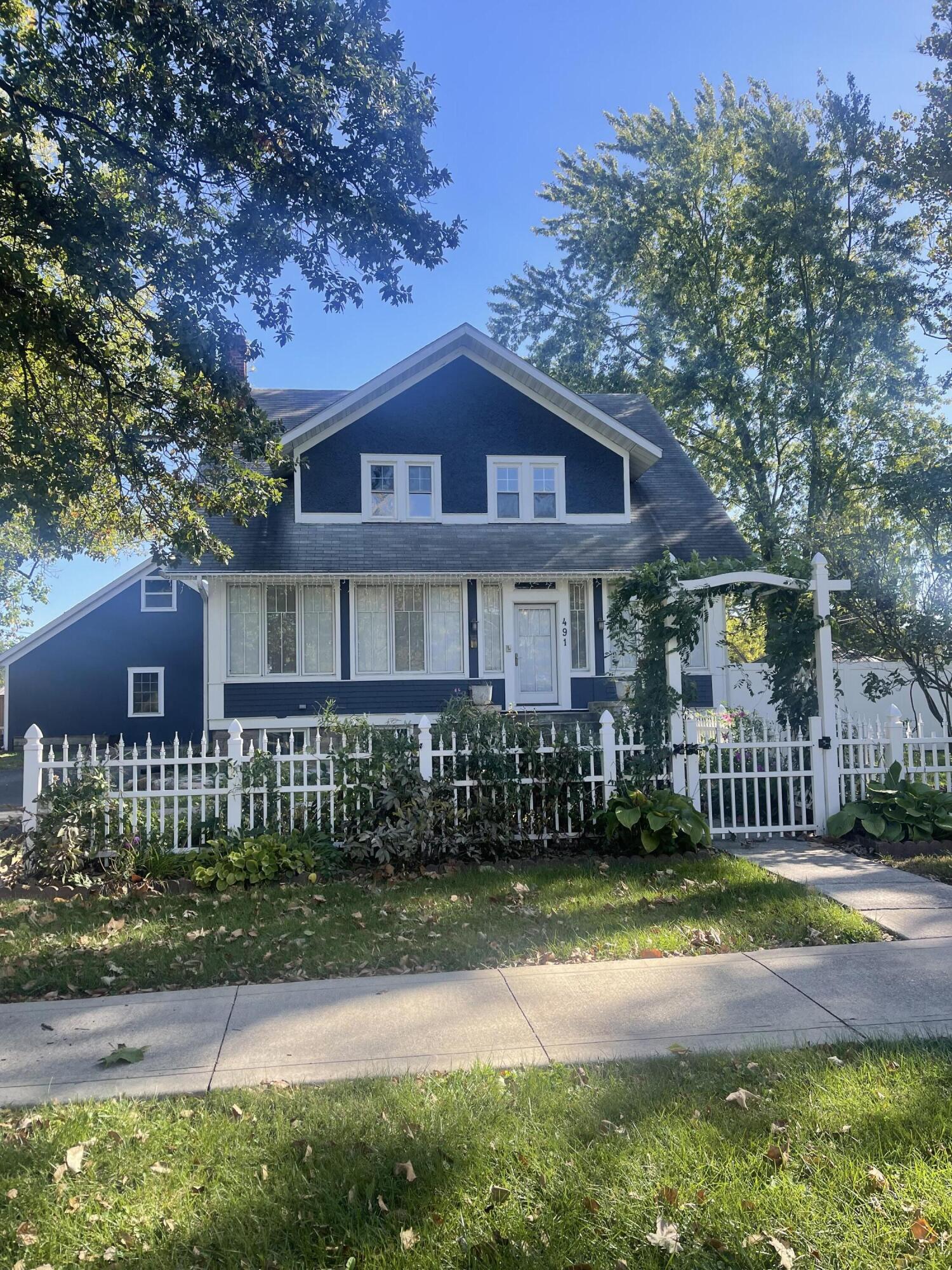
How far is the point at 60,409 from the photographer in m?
10.4

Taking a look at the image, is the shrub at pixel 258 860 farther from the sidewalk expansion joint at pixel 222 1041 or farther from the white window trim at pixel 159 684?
the white window trim at pixel 159 684

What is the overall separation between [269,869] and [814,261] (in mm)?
25591

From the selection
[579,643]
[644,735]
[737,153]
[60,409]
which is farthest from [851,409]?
[60,409]

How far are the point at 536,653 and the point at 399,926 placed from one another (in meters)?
11.2

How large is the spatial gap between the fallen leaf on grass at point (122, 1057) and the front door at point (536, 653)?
12908 millimetres

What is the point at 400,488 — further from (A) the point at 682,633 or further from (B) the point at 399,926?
(B) the point at 399,926

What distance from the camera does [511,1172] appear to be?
298 centimetres

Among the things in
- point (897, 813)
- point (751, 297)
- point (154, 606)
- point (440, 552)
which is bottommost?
point (897, 813)

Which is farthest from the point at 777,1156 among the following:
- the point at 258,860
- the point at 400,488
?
the point at 400,488

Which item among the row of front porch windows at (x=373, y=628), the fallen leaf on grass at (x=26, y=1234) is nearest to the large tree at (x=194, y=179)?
the row of front porch windows at (x=373, y=628)

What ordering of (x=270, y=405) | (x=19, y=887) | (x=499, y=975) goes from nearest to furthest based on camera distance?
(x=499, y=975), (x=19, y=887), (x=270, y=405)

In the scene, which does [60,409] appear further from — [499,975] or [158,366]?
[499,975]

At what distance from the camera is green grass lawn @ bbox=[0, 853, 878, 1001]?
5.31 m

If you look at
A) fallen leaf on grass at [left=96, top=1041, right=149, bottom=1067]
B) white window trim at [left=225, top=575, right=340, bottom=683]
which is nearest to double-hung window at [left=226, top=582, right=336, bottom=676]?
white window trim at [left=225, top=575, right=340, bottom=683]
